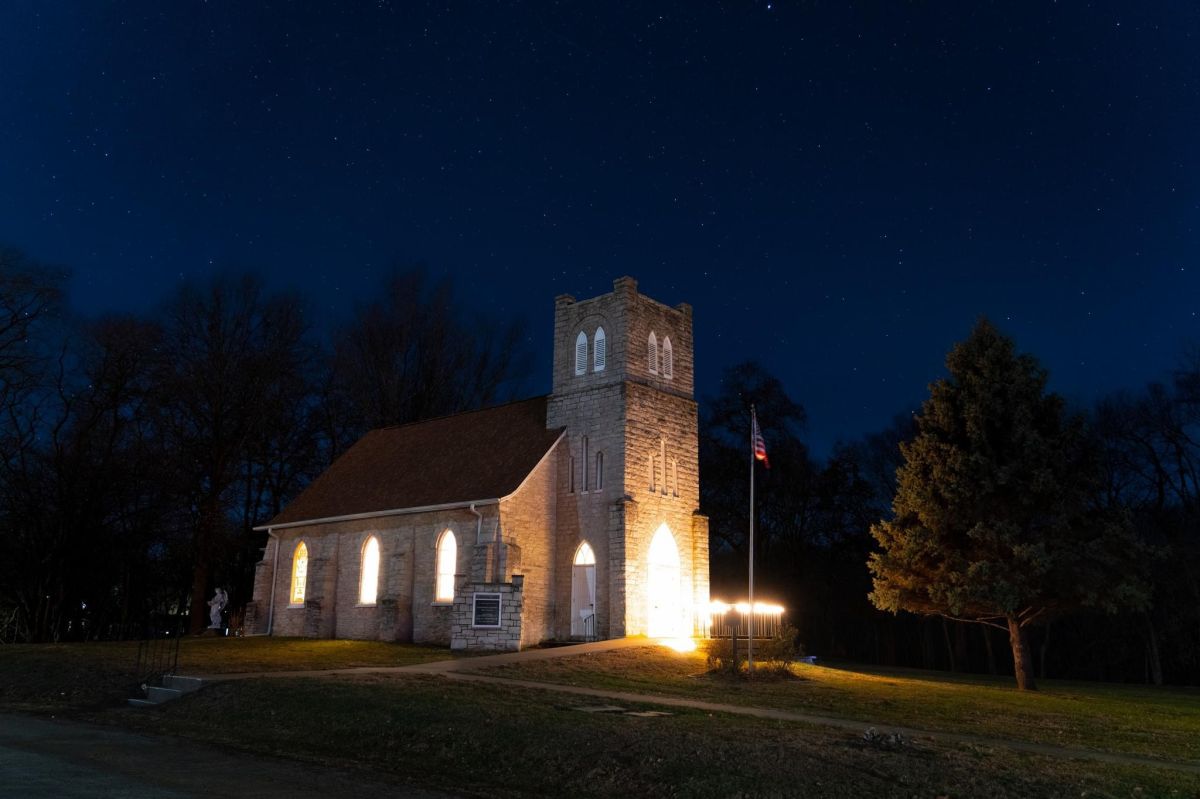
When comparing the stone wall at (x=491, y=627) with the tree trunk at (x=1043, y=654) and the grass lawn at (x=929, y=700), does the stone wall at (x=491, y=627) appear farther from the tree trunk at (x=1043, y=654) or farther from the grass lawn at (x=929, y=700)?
the tree trunk at (x=1043, y=654)

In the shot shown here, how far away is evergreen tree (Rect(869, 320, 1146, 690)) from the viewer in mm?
22016

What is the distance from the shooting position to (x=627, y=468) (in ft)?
95.9

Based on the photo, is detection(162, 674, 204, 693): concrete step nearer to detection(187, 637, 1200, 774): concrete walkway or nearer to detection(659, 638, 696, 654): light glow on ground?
detection(187, 637, 1200, 774): concrete walkway

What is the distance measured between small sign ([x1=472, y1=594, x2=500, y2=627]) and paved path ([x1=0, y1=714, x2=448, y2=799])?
42.5 ft

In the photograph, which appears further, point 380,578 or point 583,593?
point 380,578

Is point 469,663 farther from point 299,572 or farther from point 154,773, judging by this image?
point 299,572

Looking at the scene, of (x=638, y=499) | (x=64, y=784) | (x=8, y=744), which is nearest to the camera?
(x=64, y=784)

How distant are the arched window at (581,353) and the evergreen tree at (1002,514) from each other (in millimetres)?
11706

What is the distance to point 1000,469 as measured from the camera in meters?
22.6

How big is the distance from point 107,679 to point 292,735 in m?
8.66

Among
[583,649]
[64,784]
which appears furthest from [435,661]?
[64,784]

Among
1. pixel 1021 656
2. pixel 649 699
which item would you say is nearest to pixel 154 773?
pixel 649 699

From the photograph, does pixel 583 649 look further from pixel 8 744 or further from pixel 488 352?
pixel 488 352

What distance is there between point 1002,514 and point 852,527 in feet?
82.2
